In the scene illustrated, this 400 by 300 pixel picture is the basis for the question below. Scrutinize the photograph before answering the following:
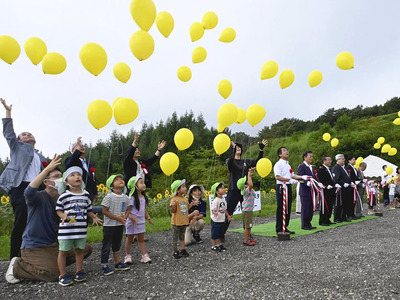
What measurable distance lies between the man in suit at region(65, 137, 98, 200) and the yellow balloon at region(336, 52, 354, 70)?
15.5ft

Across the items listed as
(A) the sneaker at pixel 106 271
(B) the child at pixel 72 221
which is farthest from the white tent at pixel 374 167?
(B) the child at pixel 72 221

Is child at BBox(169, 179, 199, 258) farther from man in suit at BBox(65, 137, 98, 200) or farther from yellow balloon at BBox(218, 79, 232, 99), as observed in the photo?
yellow balloon at BBox(218, 79, 232, 99)

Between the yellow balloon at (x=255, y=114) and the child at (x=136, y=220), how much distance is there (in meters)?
2.55

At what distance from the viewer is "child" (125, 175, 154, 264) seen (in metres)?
4.42

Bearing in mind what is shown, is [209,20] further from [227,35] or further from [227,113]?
[227,113]

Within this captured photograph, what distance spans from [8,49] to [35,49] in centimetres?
39

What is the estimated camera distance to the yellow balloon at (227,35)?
6.63 meters

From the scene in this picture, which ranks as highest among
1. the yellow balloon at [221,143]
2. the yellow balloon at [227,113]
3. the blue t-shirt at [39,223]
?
the yellow balloon at [227,113]

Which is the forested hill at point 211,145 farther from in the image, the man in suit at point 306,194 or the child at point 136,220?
the child at point 136,220

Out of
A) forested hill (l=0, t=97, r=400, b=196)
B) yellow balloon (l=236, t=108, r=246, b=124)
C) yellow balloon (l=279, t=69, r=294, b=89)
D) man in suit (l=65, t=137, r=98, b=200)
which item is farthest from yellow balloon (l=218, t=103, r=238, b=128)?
forested hill (l=0, t=97, r=400, b=196)

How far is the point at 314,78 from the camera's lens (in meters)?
6.29

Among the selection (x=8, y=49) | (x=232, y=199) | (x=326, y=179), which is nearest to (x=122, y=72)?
(x=8, y=49)

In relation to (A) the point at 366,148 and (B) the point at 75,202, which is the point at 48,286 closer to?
(B) the point at 75,202

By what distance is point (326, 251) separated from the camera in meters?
4.79
